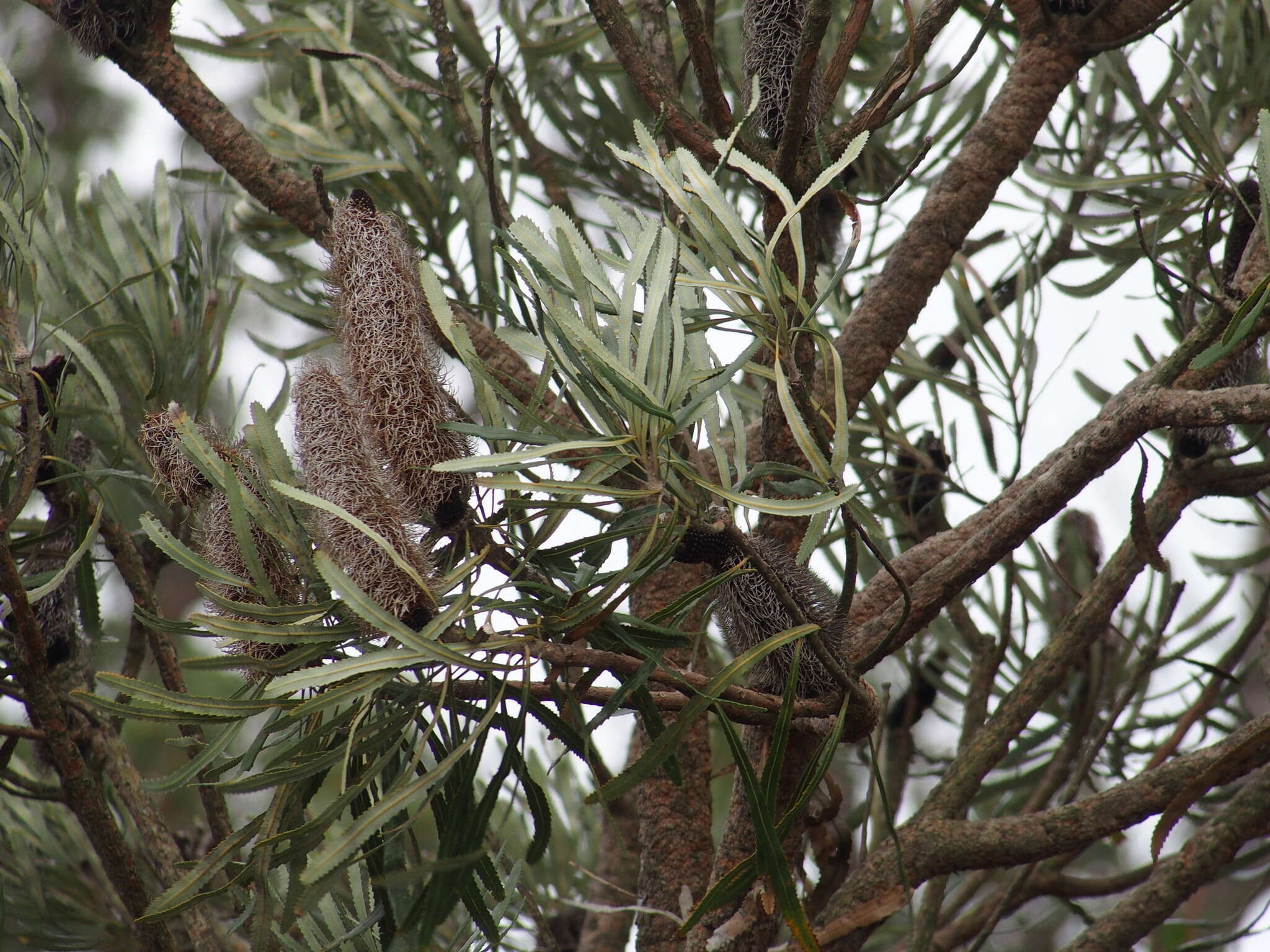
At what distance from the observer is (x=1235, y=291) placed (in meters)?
0.70

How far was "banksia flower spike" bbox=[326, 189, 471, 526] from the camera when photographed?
0.49 metres

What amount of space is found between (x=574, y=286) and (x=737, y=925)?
40 cm

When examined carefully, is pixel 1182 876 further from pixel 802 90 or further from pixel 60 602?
pixel 60 602

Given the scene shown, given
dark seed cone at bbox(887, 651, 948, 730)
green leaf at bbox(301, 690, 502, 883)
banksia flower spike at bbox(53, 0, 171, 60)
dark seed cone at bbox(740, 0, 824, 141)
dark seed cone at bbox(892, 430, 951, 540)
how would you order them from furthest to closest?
1. dark seed cone at bbox(887, 651, 948, 730)
2. dark seed cone at bbox(892, 430, 951, 540)
3. banksia flower spike at bbox(53, 0, 171, 60)
4. dark seed cone at bbox(740, 0, 824, 141)
5. green leaf at bbox(301, 690, 502, 883)

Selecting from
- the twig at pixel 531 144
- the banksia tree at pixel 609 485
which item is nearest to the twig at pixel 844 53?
the banksia tree at pixel 609 485

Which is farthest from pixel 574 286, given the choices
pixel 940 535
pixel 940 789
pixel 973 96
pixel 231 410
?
pixel 973 96

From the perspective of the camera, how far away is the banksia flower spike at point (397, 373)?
1.61 feet

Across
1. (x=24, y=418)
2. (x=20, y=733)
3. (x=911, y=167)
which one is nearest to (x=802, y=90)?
(x=911, y=167)

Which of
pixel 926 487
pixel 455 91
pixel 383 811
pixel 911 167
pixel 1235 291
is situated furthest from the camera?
pixel 926 487

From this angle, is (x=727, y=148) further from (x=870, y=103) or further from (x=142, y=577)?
(x=142, y=577)

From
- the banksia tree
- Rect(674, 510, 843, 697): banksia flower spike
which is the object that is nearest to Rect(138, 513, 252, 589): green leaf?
the banksia tree

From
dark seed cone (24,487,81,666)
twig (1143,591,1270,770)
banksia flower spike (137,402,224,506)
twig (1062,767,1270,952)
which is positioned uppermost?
dark seed cone (24,487,81,666)

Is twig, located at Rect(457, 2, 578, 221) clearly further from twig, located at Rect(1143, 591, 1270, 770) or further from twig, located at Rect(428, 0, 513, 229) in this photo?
twig, located at Rect(1143, 591, 1270, 770)

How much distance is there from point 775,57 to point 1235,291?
318 mm
